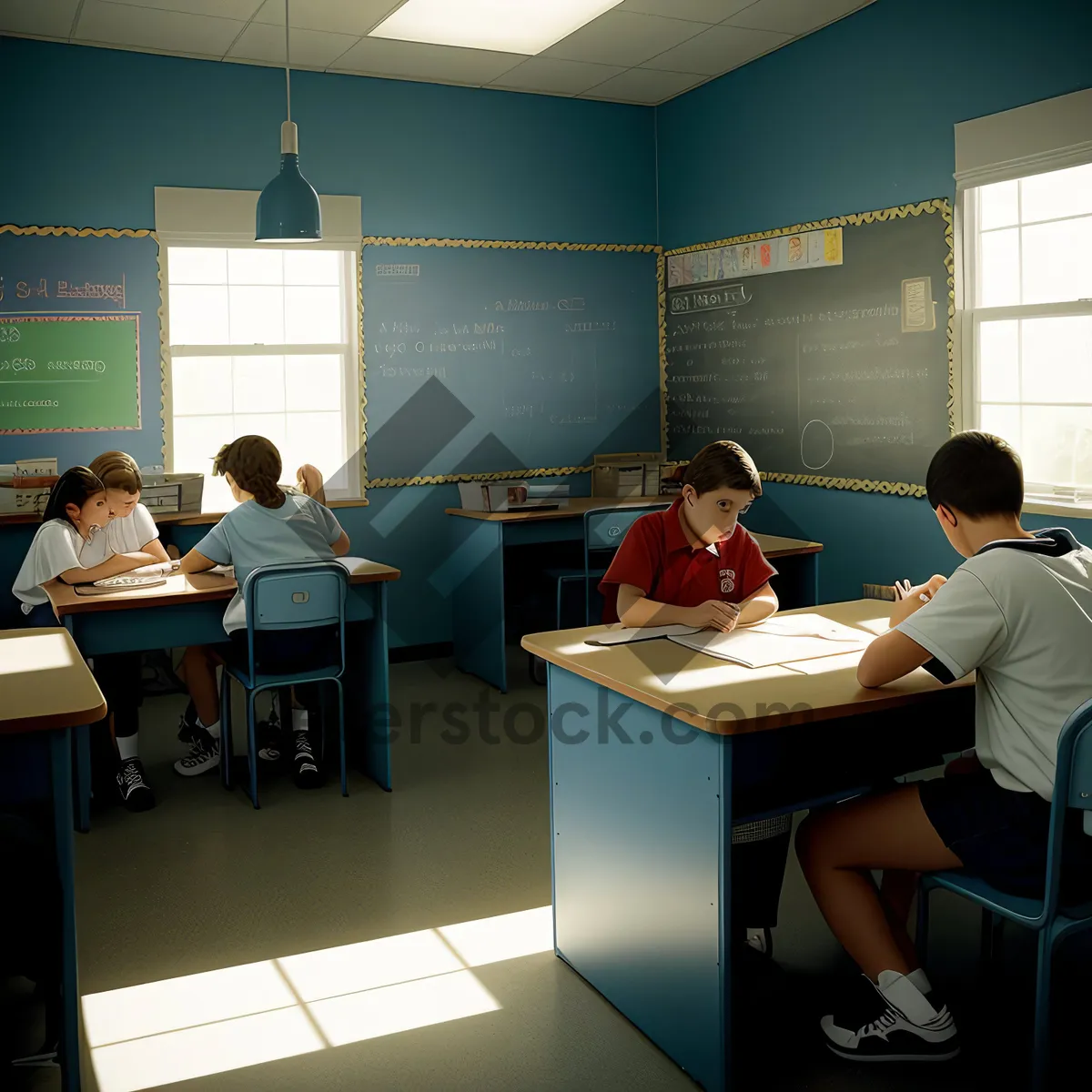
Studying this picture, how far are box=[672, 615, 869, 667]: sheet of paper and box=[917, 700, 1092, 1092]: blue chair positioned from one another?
577mm

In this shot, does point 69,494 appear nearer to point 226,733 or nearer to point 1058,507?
point 226,733

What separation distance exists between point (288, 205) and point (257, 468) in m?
0.92

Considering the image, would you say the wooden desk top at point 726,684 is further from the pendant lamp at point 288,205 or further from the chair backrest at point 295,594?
the pendant lamp at point 288,205

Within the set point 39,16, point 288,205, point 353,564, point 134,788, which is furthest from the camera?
point 39,16

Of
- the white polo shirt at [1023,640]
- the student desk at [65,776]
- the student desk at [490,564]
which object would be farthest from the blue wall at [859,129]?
the student desk at [65,776]

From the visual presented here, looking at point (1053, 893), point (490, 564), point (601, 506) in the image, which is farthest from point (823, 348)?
point (1053, 893)

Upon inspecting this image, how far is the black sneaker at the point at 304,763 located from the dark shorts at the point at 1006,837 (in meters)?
2.40

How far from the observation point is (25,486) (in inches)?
185

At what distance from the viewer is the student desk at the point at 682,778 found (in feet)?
6.85

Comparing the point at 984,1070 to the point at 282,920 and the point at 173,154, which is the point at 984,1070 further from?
the point at 173,154

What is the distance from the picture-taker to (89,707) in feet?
6.54

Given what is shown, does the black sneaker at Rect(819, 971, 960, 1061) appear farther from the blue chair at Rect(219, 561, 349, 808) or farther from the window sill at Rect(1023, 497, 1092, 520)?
the window sill at Rect(1023, 497, 1092, 520)

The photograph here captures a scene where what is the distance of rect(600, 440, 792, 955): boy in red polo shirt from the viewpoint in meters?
2.82

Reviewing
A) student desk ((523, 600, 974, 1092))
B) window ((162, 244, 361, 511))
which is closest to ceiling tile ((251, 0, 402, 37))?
window ((162, 244, 361, 511))
